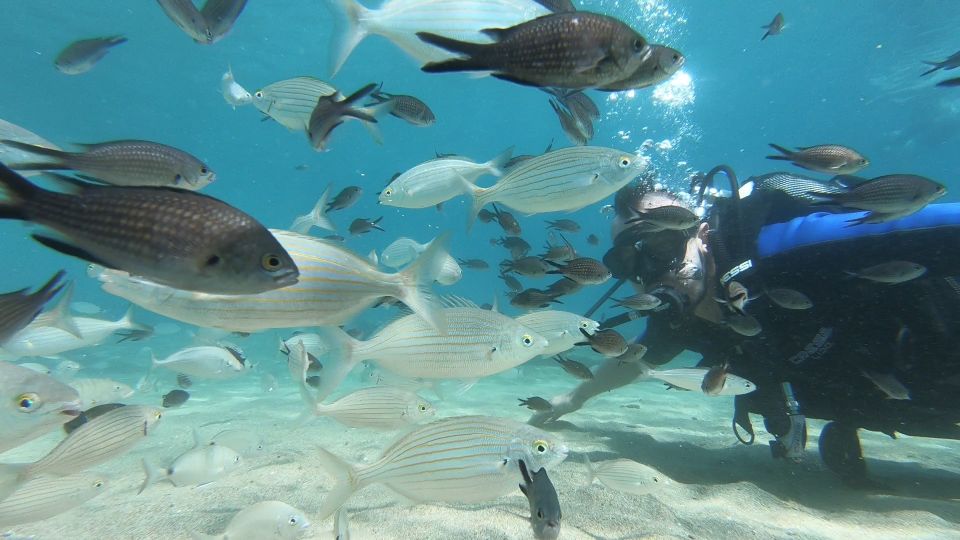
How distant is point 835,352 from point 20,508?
667 centimetres

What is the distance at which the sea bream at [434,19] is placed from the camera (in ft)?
8.12

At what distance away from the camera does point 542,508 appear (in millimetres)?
1987

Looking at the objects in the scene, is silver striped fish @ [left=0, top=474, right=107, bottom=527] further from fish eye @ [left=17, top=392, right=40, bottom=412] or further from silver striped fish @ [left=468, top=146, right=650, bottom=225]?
silver striped fish @ [left=468, top=146, right=650, bottom=225]

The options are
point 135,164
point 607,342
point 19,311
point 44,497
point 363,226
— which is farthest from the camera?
point 363,226

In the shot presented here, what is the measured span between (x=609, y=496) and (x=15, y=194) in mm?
4049

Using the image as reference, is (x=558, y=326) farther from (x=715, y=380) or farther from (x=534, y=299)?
(x=715, y=380)

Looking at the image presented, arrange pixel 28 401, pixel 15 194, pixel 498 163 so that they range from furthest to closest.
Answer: pixel 498 163 < pixel 28 401 < pixel 15 194

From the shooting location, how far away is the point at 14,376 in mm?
2449

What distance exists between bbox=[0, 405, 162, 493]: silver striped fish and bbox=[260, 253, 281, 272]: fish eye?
2.66m

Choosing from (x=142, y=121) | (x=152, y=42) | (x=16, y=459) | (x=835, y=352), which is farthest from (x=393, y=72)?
(x=835, y=352)

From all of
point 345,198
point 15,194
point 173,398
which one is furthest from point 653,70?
point 173,398

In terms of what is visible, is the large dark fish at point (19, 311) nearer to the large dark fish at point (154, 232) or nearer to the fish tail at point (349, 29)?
the large dark fish at point (154, 232)

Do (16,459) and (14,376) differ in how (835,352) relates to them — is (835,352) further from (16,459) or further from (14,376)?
(16,459)

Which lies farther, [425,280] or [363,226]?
[363,226]
